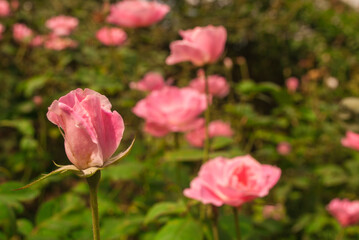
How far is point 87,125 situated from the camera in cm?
40

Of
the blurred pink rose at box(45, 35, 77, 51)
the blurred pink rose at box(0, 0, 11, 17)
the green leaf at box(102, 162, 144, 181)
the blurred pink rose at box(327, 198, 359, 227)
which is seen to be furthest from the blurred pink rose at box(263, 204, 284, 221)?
the blurred pink rose at box(0, 0, 11, 17)

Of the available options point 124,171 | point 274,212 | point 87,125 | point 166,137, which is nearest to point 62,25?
point 166,137

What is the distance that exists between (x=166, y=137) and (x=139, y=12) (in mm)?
791

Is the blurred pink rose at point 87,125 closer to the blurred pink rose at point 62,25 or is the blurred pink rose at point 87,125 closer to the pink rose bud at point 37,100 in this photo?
the pink rose bud at point 37,100

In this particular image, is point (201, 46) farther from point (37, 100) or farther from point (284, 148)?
point (284, 148)

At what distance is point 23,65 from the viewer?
206 centimetres

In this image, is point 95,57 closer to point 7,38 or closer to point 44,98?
point 44,98

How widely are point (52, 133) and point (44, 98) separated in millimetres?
217

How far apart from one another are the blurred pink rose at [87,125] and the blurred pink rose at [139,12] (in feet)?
2.99

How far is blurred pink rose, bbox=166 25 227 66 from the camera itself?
32.5 inches

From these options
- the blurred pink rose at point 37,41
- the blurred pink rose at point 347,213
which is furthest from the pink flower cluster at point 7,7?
the blurred pink rose at point 347,213

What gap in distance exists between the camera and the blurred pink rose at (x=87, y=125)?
39 cm

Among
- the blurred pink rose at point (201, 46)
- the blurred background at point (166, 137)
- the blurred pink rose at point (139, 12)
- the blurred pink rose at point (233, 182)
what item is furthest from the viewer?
the blurred pink rose at point (139, 12)

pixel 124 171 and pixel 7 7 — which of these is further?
pixel 7 7
